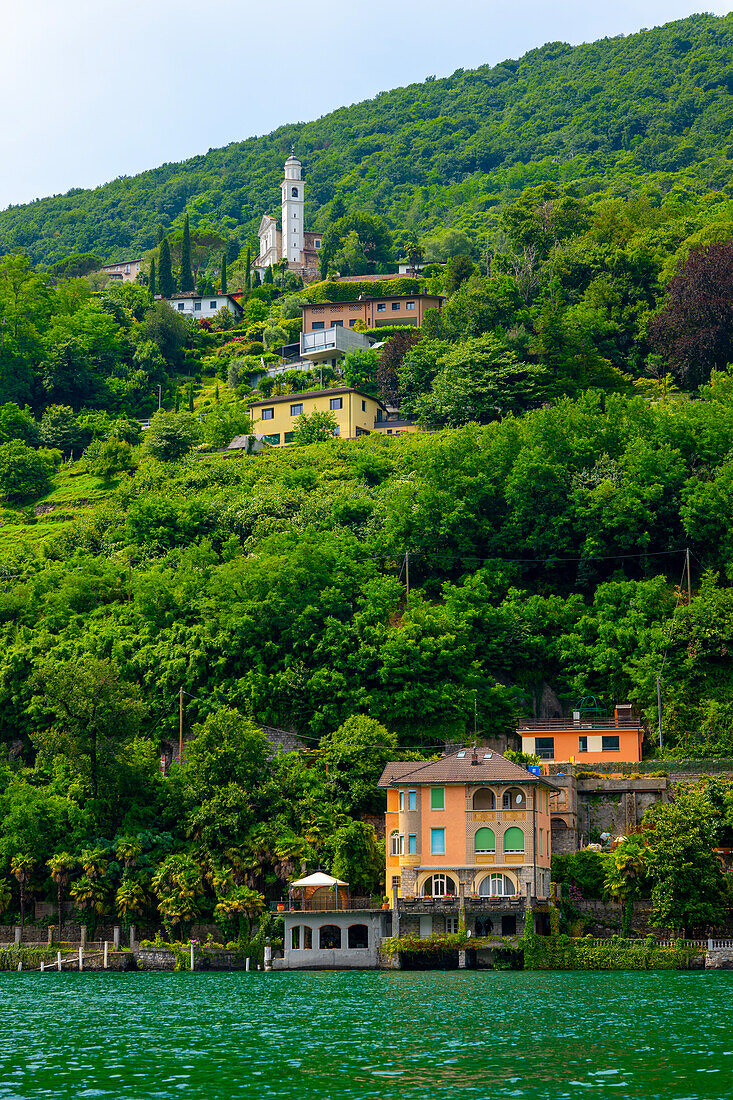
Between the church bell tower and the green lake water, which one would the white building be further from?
the green lake water

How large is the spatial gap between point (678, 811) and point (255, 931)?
1919 centimetres

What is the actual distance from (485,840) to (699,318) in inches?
2099

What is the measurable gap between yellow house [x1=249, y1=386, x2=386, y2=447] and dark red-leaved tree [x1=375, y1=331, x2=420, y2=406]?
310cm

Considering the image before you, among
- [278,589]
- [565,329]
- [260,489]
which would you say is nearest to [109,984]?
[278,589]

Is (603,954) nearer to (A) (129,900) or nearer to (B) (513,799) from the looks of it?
(B) (513,799)

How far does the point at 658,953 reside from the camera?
5562 cm

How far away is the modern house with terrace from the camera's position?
6103 centimetres

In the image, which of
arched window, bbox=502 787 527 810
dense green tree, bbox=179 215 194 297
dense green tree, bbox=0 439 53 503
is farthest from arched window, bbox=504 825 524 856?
dense green tree, bbox=179 215 194 297

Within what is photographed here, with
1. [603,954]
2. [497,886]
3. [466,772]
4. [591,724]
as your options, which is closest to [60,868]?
[466,772]

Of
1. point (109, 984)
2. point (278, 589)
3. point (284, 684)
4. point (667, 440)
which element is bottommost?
point (109, 984)

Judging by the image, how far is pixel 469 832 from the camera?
62.1 m

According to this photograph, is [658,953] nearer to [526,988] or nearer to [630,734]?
[526,988]

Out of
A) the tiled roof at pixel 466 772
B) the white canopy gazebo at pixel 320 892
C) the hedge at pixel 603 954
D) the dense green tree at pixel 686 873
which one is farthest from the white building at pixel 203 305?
the hedge at pixel 603 954

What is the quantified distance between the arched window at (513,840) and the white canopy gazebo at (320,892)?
7279 millimetres
